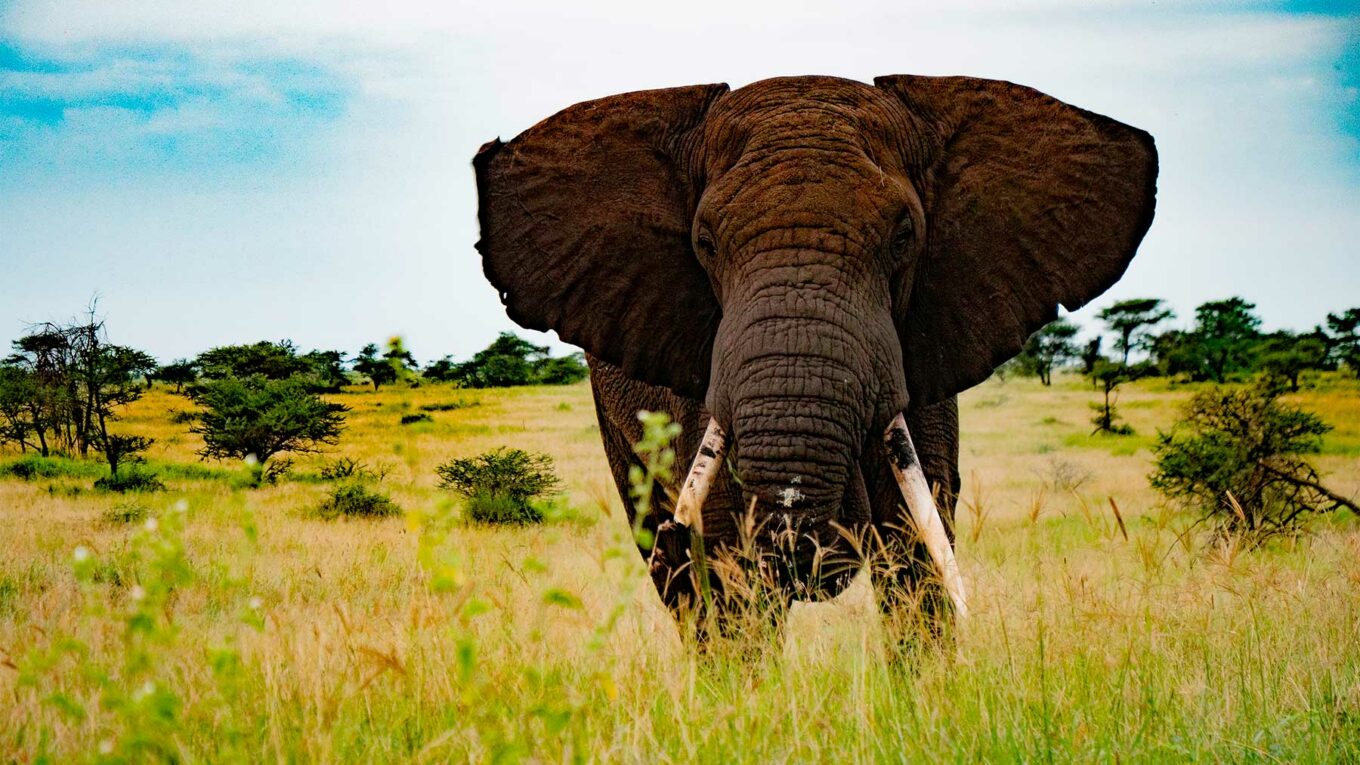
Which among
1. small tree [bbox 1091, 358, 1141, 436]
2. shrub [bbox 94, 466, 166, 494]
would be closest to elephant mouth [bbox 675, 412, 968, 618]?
shrub [bbox 94, 466, 166, 494]

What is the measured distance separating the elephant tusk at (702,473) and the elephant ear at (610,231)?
659mm

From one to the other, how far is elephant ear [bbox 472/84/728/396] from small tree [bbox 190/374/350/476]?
1466 cm

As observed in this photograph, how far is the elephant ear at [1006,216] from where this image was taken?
5.46m

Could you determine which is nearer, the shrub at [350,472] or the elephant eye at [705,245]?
the elephant eye at [705,245]

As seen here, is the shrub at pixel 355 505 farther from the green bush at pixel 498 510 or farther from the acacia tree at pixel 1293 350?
the acacia tree at pixel 1293 350

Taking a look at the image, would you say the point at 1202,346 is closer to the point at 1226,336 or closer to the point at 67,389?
the point at 1226,336

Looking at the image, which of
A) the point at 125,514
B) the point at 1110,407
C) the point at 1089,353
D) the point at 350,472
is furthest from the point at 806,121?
the point at 1089,353

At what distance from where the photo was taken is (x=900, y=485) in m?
4.93

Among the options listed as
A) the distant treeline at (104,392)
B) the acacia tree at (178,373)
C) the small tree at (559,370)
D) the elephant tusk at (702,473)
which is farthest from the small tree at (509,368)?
the elephant tusk at (702,473)

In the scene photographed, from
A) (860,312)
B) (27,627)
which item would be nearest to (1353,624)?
(860,312)

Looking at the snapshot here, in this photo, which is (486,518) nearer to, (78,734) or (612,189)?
(612,189)

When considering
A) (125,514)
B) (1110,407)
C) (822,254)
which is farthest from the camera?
(1110,407)

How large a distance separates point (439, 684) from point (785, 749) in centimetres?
145

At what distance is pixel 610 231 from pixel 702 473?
139 cm
